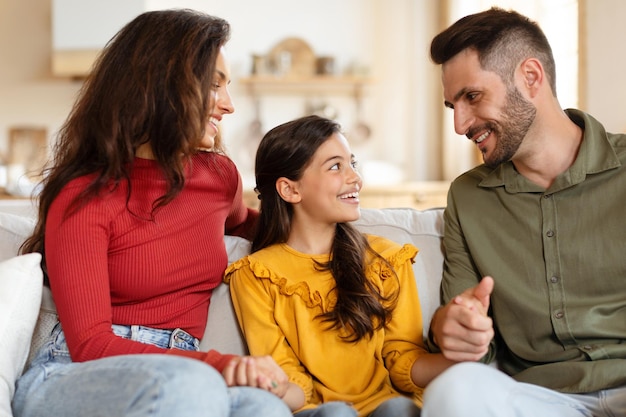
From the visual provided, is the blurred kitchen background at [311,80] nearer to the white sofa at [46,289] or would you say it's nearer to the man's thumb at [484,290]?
the white sofa at [46,289]

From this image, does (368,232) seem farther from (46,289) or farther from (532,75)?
(46,289)

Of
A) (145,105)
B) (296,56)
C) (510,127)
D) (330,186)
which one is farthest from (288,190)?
(296,56)

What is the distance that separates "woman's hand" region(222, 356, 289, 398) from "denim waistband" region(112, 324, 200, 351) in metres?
0.30

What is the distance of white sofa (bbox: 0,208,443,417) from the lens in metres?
1.55

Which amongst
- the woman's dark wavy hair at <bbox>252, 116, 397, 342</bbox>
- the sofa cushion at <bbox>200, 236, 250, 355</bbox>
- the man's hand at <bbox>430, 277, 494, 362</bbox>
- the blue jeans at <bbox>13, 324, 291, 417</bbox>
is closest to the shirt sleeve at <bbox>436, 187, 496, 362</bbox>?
the woman's dark wavy hair at <bbox>252, 116, 397, 342</bbox>

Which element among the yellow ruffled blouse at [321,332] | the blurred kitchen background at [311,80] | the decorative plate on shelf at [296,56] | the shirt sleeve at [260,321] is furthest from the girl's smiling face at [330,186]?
the decorative plate on shelf at [296,56]

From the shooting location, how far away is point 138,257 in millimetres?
1647

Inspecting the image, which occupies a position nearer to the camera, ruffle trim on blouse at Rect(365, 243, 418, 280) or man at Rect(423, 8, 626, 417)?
man at Rect(423, 8, 626, 417)

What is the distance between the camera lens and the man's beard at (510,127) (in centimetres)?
180

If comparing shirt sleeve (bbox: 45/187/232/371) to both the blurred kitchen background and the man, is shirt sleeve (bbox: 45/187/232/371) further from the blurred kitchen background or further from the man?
the blurred kitchen background

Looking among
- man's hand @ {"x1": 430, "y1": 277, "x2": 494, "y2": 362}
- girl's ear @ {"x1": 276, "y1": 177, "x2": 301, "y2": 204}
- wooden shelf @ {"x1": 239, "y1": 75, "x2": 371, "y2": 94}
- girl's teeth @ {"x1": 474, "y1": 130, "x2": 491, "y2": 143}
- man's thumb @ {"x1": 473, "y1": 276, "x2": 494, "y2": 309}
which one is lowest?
man's hand @ {"x1": 430, "y1": 277, "x2": 494, "y2": 362}

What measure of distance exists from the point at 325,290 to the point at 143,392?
0.66 m

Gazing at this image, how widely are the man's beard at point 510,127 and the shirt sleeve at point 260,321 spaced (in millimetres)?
634

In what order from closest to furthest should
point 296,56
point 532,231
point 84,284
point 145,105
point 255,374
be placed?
point 255,374
point 84,284
point 145,105
point 532,231
point 296,56
